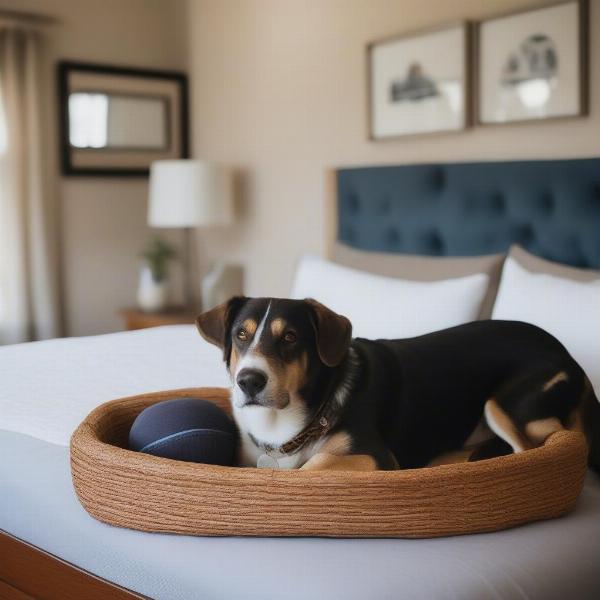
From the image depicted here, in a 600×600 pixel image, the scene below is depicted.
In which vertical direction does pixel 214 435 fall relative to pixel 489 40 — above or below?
below

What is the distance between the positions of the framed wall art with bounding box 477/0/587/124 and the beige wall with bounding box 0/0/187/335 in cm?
243

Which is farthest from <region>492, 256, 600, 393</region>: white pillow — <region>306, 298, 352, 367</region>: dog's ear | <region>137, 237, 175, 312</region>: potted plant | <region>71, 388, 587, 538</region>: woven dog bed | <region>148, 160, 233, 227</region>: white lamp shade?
<region>137, 237, 175, 312</region>: potted plant

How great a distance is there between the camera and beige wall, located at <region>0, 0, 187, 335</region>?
4984 mm

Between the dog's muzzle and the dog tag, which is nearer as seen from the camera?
the dog's muzzle

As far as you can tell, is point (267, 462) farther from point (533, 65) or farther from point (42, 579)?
point (533, 65)

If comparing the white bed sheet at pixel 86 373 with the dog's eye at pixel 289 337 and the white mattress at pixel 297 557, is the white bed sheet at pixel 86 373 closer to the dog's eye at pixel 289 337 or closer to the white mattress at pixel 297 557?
the white mattress at pixel 297 557

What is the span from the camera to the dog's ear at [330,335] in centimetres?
169

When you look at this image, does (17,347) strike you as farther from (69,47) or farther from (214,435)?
(69,47)

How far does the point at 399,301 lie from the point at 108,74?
2.91 meters

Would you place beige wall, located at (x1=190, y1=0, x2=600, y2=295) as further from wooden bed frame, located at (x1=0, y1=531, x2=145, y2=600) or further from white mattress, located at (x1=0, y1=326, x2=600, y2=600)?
wooden bed frame, located at (x1=0, y1=531, x2=145, y2=600)

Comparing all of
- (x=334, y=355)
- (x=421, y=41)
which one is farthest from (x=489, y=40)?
(x=334, y=355)

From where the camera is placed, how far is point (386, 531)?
1498 mm

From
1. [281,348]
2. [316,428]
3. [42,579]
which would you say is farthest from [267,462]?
[42,579]

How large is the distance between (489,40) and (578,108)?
52 cm
